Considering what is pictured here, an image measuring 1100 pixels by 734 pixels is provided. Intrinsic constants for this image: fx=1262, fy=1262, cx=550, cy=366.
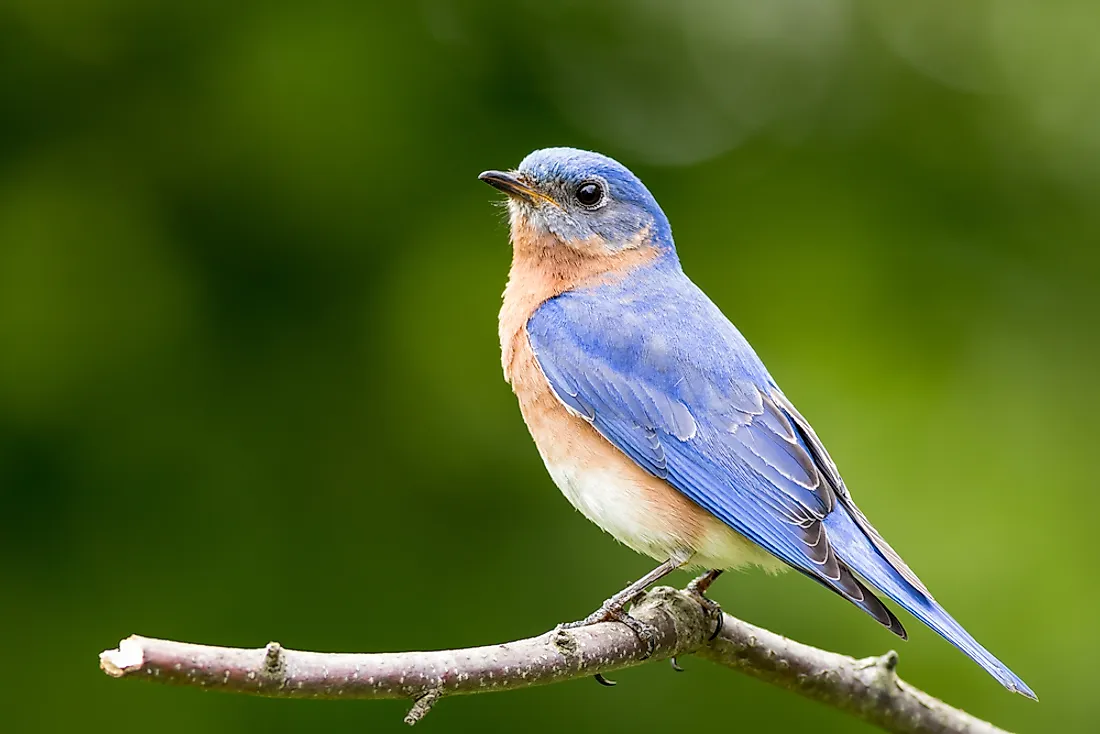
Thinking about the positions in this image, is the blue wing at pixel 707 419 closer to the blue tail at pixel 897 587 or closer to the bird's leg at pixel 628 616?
the blue tail at pixel 897 587

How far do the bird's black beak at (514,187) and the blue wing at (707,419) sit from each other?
40cm

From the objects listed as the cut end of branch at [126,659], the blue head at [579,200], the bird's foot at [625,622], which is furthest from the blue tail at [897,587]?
the cut end of branch at [126,659]

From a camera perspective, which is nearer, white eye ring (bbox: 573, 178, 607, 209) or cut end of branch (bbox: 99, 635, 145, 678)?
cut end of branch (bbox: 99, 635, 145, 678)

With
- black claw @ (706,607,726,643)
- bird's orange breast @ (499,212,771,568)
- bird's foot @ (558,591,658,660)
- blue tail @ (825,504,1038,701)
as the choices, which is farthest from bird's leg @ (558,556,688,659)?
blue tail @ (825,504,1038,701)

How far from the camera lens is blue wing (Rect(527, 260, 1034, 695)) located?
3.90m

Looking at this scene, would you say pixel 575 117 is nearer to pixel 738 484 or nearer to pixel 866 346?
pixel 866 346

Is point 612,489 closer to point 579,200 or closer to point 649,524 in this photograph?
point 649,524

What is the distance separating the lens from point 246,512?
510 cm

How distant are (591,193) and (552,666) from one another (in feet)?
7.21

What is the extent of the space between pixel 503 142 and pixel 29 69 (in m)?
2.04

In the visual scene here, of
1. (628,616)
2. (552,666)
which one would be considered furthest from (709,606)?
(552,666)

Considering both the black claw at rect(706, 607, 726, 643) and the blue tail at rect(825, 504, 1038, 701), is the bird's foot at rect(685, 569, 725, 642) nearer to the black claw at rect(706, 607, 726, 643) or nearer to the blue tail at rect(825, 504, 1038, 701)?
the black claw at rect(706, 607, 726, 643)

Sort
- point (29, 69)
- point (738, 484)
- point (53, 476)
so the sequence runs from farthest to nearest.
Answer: point (29, 69)
point (53, 476)
point (738, 484)

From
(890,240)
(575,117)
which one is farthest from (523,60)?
(890,240)
